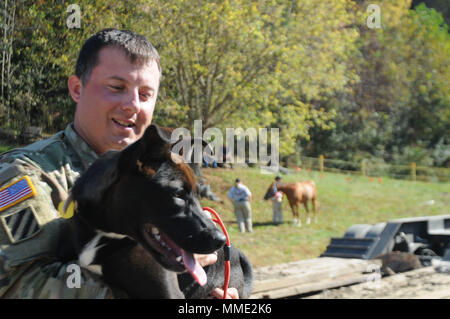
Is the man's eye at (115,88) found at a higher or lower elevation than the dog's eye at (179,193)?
higher

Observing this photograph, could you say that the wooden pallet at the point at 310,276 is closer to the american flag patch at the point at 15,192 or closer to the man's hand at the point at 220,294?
the man's hand at the point at 220,294

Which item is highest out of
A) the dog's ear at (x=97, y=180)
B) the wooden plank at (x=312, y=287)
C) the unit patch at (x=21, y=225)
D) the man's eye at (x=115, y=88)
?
the man's eye at (x=115, y=88)

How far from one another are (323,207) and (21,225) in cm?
1919

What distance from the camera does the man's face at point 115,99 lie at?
1.47 meters

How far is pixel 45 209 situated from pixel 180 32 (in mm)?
11668

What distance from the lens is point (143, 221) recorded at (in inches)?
45.4

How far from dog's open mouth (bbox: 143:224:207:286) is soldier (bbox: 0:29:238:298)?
0.44ft

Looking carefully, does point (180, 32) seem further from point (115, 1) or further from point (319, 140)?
point (319, 140)

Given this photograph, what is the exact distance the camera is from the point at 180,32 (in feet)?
40.8

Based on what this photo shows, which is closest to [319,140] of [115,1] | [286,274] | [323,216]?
[323,216]

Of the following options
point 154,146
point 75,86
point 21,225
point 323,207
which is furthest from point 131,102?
point 323,207

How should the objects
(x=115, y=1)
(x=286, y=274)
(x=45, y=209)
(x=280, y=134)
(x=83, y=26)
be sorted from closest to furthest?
(x=45, y=209) → (x=286, y=274) → (x=83, y=26) → (x=115, y=1) → (x=280, y=134)

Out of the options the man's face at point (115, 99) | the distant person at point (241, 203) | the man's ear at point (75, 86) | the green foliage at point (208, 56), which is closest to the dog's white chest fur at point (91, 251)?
the man's face at point (115, 99)

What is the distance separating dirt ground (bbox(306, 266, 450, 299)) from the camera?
5.70 meters
